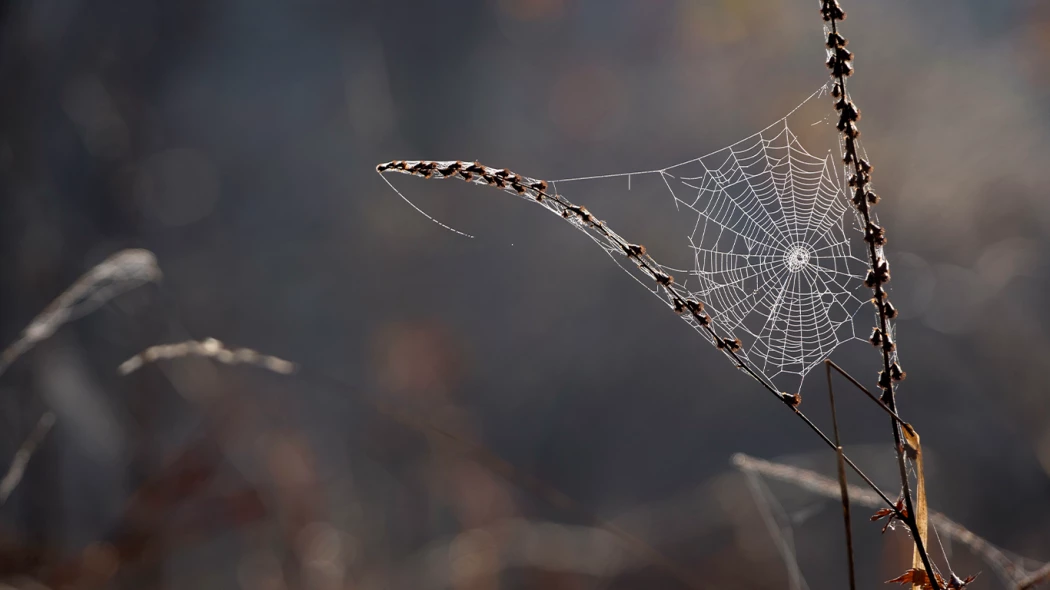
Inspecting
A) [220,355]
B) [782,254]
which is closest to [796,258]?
[782,254]

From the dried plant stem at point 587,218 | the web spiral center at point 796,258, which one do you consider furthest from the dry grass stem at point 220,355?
the web spiral center at point 796,258

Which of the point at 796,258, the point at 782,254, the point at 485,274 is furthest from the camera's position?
the point at 485,274

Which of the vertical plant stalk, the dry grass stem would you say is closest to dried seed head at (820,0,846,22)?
the vertical plant stalk

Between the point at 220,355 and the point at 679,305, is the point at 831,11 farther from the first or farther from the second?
the point at 220,355

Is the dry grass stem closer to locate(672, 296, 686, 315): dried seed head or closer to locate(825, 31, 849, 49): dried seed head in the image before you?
locate(672, 296, 686, 315): dried seed head

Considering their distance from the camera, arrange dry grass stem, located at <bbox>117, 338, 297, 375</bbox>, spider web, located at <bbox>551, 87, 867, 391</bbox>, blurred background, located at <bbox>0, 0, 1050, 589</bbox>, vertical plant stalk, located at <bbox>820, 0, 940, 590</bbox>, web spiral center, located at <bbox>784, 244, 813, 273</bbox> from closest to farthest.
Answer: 1. vertical plant stalk, located at <bbox>820, 0, 940, 590</bbox>
2. dry grass stem, located at <bbox>117, 338, 297, 375</bbox>
3. spider web, located at <bbox>551, 87, 867, 391</bbox>
4. web spiral center, located at <bbox>784, 244, 813, 273</bbox>
5. blurred background, located at <bbox>0, 0, 1050, 589</bbox>

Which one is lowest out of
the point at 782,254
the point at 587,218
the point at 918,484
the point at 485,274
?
the point at 918,484

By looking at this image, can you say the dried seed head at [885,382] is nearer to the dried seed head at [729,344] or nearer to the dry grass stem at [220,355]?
the dried seed head at [729,344]
